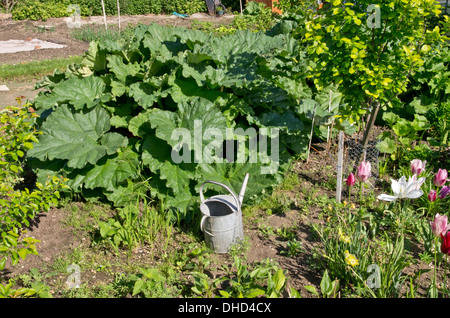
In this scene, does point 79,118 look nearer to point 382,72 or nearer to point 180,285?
point 180,285

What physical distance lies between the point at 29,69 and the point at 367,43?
6.57 m

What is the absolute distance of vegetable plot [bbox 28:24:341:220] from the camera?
12.2 ft

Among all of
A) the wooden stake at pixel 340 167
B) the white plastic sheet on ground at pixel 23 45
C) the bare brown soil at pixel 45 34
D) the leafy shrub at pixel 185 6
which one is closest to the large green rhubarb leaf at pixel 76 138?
the wooden stake at pixel 340 167

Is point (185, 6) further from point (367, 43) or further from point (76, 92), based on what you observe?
point (367, 43)

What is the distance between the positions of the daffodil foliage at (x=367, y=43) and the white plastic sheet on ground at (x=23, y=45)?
8331 mm

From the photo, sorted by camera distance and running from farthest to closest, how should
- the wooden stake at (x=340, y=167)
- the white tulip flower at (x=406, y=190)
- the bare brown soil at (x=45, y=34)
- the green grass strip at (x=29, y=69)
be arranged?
the green grass strip at (x=29, y=69) → the bare brown soil at (x=45, y=34) → the wooden stake at (x=340, y=167) → the white tulip flower at (x=406, y=190)

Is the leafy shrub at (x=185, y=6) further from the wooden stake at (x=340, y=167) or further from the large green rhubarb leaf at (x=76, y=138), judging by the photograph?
the wooden stake at (x=340, y=167)

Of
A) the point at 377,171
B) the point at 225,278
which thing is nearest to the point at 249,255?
the point at 225,278

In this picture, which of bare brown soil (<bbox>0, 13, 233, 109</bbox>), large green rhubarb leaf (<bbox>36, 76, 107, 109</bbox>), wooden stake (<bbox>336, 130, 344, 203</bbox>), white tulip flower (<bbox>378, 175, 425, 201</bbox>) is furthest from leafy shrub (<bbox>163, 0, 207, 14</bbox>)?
white tulip flower (<bbox>378, 175, 425, 201</bbox>)

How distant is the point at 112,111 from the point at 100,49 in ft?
2.10

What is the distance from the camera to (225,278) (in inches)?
111

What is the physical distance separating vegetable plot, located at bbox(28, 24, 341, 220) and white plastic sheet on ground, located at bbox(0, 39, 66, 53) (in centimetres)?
652

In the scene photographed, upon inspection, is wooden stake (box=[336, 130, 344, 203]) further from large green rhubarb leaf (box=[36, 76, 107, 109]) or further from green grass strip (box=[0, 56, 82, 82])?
green grass strip (box=[0, 56, 82, 82])

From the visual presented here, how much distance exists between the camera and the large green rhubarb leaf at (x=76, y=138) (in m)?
3.65
